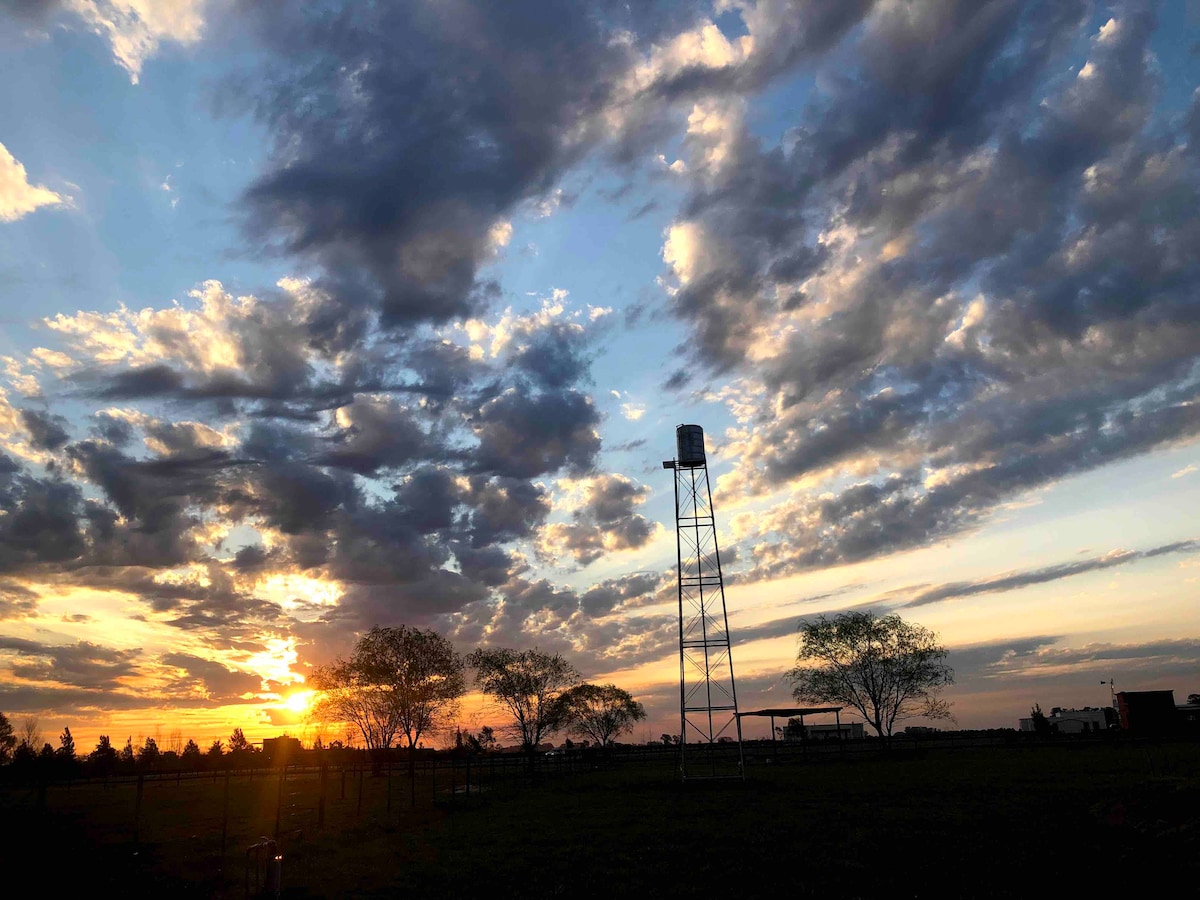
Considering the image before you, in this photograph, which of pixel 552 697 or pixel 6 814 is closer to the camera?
pixel 6 814

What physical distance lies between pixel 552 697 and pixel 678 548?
50.6m

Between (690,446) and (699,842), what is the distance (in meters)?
30.6

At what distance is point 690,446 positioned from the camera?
5116 centimetres

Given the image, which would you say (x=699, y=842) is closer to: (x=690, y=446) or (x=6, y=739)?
(x=690, y=446)

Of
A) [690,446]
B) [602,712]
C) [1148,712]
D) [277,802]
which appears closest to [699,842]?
[277,802]

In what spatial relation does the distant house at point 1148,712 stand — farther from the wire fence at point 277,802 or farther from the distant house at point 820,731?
the distant house at point 820,731

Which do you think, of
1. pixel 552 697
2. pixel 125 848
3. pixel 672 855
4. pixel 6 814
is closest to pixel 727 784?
pixel 672 855

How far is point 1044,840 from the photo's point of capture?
20891 mm

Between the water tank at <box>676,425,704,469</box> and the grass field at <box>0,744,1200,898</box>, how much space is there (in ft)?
67.0

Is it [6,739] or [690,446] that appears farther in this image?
[6,739]

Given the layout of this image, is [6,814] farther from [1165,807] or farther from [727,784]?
[1165,807]

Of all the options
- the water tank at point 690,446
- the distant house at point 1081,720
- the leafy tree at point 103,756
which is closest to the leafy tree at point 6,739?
the leafy tree at point 103,756

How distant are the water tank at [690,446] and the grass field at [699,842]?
2041cm

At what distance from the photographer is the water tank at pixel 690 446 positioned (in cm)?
5103
